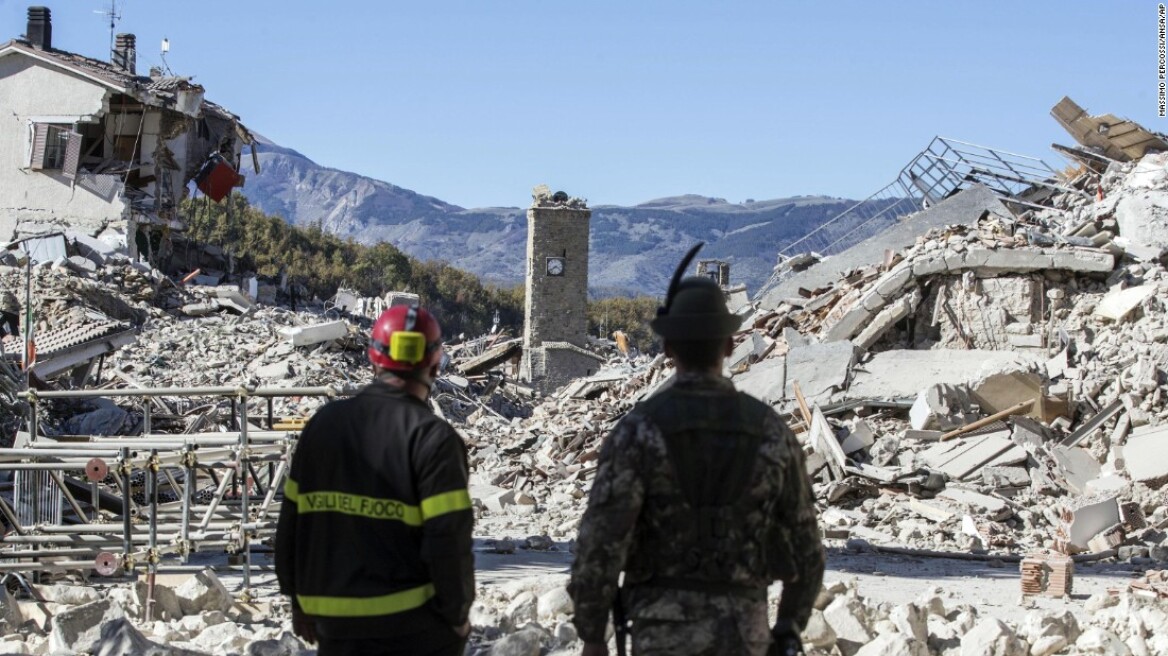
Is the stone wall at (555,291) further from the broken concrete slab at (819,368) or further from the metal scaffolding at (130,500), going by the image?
the metal scaffolding at (130,500)

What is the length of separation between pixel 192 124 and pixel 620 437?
33517 millimetres

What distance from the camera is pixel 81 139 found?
31.8 m

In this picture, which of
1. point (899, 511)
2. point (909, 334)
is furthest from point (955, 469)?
point (909, 334)

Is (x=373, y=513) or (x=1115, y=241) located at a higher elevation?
(x=1115, y=241)

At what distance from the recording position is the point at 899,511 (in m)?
13.0

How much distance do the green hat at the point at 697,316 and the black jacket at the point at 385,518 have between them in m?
0.68

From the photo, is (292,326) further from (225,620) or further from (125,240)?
(225,620)

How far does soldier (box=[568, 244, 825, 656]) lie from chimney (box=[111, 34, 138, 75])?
34.6 m

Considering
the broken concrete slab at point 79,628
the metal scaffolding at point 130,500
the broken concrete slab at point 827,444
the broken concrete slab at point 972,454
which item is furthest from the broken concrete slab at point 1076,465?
the broken concrete slab at point 79,628

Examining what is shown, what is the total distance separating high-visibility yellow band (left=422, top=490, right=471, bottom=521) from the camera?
3.71m

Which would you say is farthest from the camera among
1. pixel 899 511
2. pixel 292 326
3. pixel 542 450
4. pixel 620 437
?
pixel 292 326

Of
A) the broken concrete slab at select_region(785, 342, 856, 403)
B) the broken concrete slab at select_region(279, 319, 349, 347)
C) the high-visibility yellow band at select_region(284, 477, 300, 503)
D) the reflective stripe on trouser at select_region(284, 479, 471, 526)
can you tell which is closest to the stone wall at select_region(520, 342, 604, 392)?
the broken concrete slab at select_region(279, 319, 349, 347)

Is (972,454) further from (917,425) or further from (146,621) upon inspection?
(146,621)

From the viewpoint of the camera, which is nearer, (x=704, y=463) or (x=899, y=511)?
(x=704, y=463)
